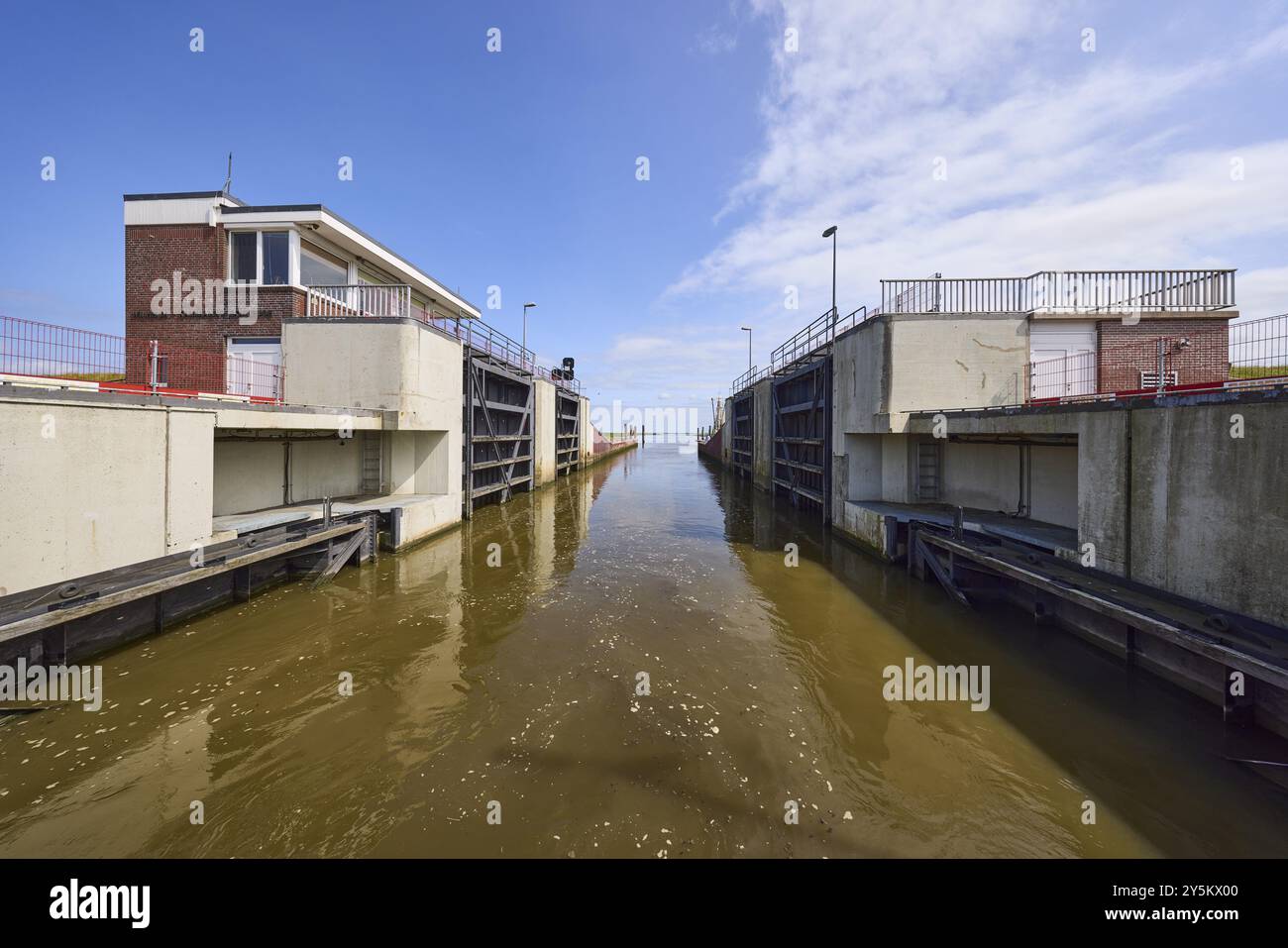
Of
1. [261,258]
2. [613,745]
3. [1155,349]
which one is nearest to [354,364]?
[261,258]

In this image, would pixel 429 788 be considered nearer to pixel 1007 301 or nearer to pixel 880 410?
pixel 880 410

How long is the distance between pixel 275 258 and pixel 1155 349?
27.2 metres

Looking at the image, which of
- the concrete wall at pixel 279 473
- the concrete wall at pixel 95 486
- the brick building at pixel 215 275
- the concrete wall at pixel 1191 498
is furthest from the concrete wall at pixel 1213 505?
the brick building at pixel 215 275

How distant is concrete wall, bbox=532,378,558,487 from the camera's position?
1067 inches

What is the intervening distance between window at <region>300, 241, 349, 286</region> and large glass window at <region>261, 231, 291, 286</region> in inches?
21.9

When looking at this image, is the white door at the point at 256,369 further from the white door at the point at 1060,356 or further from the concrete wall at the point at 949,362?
the white door at the point at 1060,356

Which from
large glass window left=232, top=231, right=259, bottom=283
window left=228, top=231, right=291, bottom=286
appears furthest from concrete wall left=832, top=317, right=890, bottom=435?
large glass window left=232, top=231, right=259, bottom=283

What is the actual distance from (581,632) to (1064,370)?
1535cm

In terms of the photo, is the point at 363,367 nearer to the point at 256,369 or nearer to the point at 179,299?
the point at 256,369

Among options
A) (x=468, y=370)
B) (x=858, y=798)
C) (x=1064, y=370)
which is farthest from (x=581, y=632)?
(x=1064, y=370)

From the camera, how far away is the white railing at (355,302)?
15891 millimetres

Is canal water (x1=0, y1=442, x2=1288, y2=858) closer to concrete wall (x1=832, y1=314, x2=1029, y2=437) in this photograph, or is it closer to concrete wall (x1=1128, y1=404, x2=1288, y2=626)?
concrete wall (x1=1128, y1=404, x2=1288, y2=626)

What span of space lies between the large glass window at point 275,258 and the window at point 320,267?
557 millimetres
